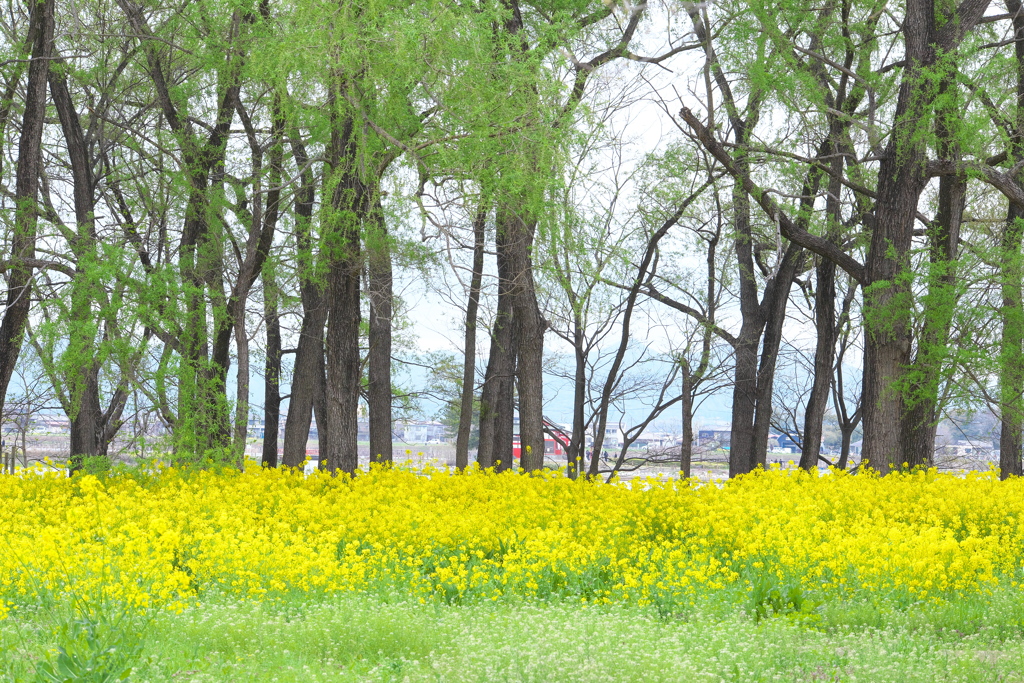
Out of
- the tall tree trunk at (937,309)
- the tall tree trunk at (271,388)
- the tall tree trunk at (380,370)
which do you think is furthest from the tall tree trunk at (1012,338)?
the tall tree trunk at (271,388)

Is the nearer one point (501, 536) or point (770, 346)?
point (501, 536)

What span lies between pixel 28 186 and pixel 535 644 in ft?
28.3

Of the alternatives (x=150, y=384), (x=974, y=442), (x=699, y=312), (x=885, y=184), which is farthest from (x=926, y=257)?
(x=150, y=384)

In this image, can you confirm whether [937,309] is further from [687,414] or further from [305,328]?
[305,328]

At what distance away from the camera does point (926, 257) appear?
13.2 meters

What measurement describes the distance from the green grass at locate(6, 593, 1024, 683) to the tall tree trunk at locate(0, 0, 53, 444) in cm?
589

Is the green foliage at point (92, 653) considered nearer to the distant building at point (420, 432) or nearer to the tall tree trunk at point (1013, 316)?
the tall tree trunk at point (1013, 316)

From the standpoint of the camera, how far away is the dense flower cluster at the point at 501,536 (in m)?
5.81

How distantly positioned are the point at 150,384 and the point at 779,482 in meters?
6.94

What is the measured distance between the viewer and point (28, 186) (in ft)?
33.4

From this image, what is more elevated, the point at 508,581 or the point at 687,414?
the point at 687,414

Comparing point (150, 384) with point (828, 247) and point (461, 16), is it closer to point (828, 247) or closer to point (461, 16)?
point (461, 16)

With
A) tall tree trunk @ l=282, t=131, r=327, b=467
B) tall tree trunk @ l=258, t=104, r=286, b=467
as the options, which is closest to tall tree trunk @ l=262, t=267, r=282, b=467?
tall tree trunk @ l=258, t=104, r=286, b=467

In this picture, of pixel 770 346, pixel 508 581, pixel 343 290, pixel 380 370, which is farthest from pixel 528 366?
pixel 770 346
